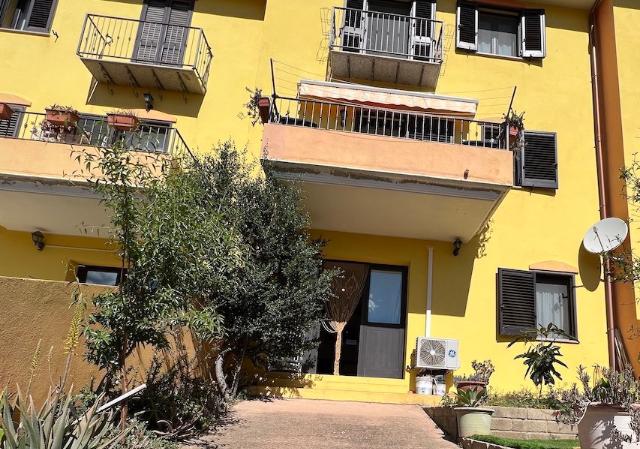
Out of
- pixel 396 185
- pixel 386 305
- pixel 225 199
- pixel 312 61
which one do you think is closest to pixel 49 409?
pixel 225 199

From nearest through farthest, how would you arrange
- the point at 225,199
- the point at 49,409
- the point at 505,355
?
the point at 49,409 → the point at 225,199 → the point at 505,355

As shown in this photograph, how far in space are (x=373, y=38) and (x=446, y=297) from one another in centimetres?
656

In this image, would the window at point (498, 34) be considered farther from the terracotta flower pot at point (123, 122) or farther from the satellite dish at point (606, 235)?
the terracotta flower pot at point (123, 122)

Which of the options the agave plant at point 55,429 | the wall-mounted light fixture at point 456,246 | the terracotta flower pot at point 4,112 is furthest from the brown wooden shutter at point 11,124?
the wall-mounted light fixture at point 456,246

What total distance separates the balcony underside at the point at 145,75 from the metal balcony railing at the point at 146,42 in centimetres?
31

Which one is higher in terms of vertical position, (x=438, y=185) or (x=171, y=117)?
(x=171, y=117)

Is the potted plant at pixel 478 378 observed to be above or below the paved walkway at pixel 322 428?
above

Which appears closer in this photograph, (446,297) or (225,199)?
(225,199)

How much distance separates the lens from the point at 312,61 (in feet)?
42.6

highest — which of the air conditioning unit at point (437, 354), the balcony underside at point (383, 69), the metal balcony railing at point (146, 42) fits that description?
the metal balcony railing at point (146, 42)

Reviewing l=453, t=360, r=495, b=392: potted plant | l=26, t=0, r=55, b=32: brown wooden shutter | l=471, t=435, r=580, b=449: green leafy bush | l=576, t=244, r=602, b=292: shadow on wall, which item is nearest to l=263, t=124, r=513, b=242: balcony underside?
l=453, t=360, r=495, b=392: potted plant

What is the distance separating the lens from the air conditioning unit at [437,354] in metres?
10.9

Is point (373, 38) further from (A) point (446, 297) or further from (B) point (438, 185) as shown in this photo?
(A) point (446, 297)

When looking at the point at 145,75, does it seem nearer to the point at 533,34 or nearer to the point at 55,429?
the point at 533,34
